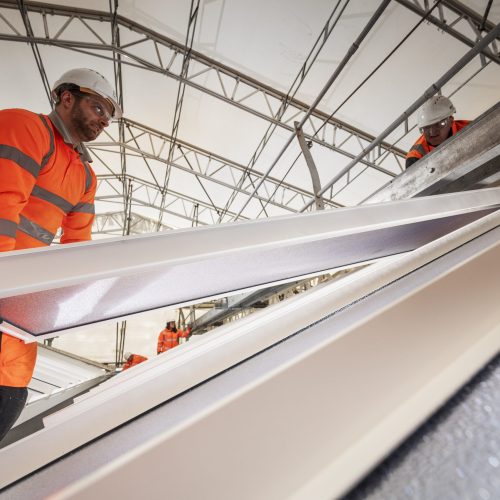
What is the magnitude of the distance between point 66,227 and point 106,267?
155 centimetres

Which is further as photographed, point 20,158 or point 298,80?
point 298,80

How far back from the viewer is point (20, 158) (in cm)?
120

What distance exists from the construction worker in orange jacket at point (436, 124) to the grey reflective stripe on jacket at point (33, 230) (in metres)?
3.11

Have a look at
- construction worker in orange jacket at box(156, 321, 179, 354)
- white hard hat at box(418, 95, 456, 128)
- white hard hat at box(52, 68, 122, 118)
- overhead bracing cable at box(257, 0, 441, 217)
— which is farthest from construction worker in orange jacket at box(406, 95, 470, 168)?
construction worker in orange jacket at box(156, 321, 179, 354)

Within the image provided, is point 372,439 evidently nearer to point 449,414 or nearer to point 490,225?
point 449,414

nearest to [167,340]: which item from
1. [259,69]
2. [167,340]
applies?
[167,340]

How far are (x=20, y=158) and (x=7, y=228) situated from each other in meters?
0.31

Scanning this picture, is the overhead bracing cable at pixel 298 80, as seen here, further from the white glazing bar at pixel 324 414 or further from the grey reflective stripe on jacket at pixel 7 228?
the white glazing bar at pixel 324 414

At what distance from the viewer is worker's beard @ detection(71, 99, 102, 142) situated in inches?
67.5

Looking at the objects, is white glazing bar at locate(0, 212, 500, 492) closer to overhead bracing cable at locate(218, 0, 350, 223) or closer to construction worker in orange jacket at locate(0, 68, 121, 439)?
construction worker in orange jacket at locate(0, 68, 121, 439)

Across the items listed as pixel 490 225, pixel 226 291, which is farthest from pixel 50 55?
pixel 490 225

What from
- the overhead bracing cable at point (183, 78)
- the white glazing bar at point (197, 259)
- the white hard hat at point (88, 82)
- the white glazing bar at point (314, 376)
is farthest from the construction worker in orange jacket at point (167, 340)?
the white glazing bar at point (314, 376)

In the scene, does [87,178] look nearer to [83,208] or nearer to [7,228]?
[83,208]

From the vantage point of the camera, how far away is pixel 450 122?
321 cm
